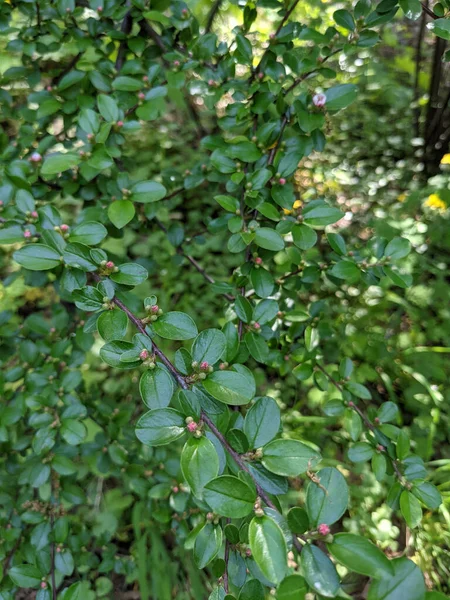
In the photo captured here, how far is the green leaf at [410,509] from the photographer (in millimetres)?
646

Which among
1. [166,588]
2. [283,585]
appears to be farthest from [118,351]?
[166,588]

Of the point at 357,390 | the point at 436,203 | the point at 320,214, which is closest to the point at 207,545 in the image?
the point at 357,390

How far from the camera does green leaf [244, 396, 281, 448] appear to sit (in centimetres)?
54

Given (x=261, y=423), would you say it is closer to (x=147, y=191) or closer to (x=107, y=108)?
(x=147, y=191)

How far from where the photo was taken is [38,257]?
2.20 ft

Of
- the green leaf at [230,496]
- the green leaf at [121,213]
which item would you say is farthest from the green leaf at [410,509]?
the green leaf at [121,213]

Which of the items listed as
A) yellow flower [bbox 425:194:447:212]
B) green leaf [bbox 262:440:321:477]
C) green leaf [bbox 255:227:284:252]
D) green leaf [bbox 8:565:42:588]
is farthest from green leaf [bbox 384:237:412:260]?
yellow flower [bbox 425:194:447:212]

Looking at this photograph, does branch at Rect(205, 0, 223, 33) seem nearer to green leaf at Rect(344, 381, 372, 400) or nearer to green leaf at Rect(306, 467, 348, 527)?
green leaf at Rect(344, 381, 372, 400)

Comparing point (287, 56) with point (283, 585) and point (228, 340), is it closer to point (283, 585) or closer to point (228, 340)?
point (228, 340)

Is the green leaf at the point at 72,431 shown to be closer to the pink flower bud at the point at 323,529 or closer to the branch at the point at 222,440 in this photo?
the branch at the point at 222,440

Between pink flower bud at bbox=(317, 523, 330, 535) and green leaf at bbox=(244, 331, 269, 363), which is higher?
pink flower bud at bbox=(317, 523, 330, 535)

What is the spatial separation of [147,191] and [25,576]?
0.78 m

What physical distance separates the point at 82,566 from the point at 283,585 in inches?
34.6

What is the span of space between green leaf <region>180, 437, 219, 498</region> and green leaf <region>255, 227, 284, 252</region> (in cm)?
37
